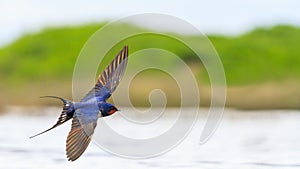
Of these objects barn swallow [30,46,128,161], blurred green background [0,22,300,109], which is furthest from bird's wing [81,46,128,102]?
blurred green background [0,22,300,109]

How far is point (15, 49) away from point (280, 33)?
9676 mm

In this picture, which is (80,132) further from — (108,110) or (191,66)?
→ (191,66)

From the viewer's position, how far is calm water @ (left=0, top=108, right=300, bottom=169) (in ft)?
47.1

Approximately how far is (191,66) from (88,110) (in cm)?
1808

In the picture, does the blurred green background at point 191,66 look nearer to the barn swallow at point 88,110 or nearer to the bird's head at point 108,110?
the barn swallow at point 88,110

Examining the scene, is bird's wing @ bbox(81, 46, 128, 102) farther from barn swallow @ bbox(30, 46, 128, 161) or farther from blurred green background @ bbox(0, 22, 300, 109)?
blurred green background @ bbox(0, 22, 300, 109)

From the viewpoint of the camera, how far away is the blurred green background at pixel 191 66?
26031 mm

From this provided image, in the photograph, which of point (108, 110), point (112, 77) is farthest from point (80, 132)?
point (112, 77)

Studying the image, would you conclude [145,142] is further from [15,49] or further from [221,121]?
[15,49]

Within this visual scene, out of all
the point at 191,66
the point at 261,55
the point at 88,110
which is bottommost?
the point at 88,110

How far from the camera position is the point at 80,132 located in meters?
12.3

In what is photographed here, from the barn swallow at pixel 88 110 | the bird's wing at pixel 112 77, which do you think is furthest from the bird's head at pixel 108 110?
the bird's wing at pixel 112 77

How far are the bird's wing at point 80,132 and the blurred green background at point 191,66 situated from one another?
1237cm

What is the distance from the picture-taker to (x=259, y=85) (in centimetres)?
2850
